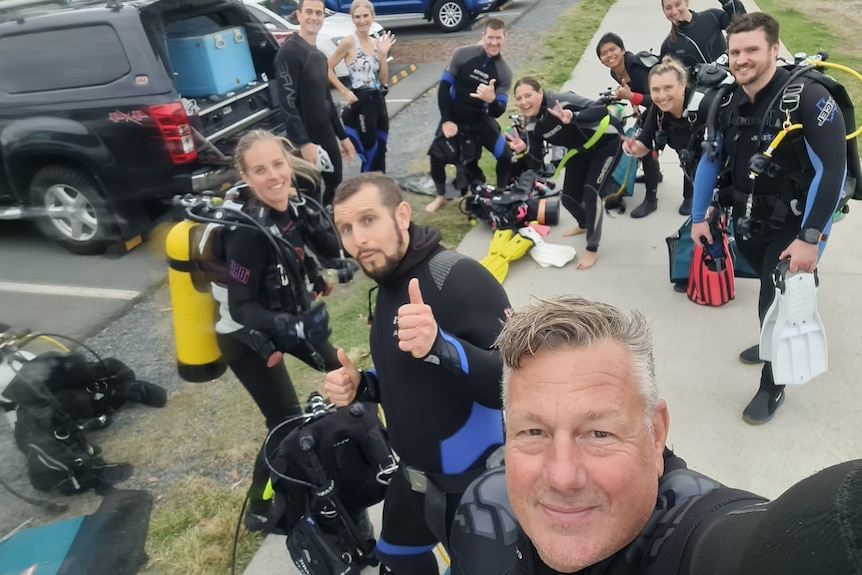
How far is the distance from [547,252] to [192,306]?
328 cm

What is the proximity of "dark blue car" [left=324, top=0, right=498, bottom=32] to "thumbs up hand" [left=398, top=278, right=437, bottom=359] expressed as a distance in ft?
44.3

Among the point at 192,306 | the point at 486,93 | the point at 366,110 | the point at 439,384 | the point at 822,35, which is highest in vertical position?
the point at 439,384

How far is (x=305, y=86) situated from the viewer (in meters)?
5.46

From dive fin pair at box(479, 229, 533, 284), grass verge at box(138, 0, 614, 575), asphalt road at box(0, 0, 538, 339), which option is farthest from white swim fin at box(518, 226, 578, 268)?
asphalt road at box(0, 0, 538, 339)

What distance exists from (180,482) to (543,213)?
3.85 metres

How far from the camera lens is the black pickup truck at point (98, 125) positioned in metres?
5.18

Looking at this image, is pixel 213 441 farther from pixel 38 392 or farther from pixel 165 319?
pixel 165 319

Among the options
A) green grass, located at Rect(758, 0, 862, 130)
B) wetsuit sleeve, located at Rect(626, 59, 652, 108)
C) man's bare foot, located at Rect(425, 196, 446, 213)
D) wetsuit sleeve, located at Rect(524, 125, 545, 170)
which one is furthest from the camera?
green grass, located at Rect(758, 0, 862, 130)

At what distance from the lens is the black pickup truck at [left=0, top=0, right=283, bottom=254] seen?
17.0 ft

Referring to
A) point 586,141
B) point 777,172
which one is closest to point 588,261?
point 586,141

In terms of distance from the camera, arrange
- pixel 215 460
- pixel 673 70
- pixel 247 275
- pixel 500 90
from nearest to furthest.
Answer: pixel 247 275 → pixel 215 460 → pixel 673 70 → pixel 500 90

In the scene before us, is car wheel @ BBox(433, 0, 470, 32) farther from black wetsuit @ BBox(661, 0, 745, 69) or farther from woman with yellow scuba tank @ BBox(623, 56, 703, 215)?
woman with yellow scuba tank @ BBox(623, 56, 703, 215)

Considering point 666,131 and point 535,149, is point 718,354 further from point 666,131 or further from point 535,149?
point 535,149

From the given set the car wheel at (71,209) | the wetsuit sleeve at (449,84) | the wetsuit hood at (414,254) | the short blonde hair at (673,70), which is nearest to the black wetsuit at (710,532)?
the wetsuit hood at (414,254)
